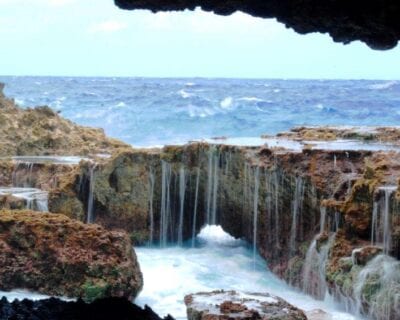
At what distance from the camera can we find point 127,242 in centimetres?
1092

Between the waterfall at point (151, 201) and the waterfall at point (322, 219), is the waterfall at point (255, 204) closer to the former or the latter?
the waterfall at point (322, 219)

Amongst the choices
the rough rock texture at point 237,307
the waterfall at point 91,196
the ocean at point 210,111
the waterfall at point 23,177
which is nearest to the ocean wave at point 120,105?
the ocean at point 210,111

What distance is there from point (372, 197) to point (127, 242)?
11.7 feet

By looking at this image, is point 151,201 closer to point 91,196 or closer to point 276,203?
point 91,196

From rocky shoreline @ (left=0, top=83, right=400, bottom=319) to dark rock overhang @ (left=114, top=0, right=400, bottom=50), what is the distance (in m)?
6.00

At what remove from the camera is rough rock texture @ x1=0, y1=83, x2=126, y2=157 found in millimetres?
17016

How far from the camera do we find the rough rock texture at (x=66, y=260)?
34.5 feet

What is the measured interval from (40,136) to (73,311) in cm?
1256

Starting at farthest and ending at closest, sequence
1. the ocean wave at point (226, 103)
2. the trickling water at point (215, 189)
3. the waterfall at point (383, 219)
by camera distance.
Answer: the ocean wave at point (226, 103), the trickling water at point (215, 189), the waterfall at point (383, 219)

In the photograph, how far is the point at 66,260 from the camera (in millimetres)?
10555

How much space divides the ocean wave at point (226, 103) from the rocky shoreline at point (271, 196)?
33.7 metres

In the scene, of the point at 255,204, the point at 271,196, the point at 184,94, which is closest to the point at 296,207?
the point at 271,196

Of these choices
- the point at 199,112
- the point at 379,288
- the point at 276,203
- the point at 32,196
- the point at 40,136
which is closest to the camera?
the point at 379,288

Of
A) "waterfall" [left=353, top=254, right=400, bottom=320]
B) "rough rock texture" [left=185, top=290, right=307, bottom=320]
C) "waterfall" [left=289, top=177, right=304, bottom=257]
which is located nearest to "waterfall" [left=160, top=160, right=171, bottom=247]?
"waterfall" [left=289, top=177, right=304, bottom=257]
